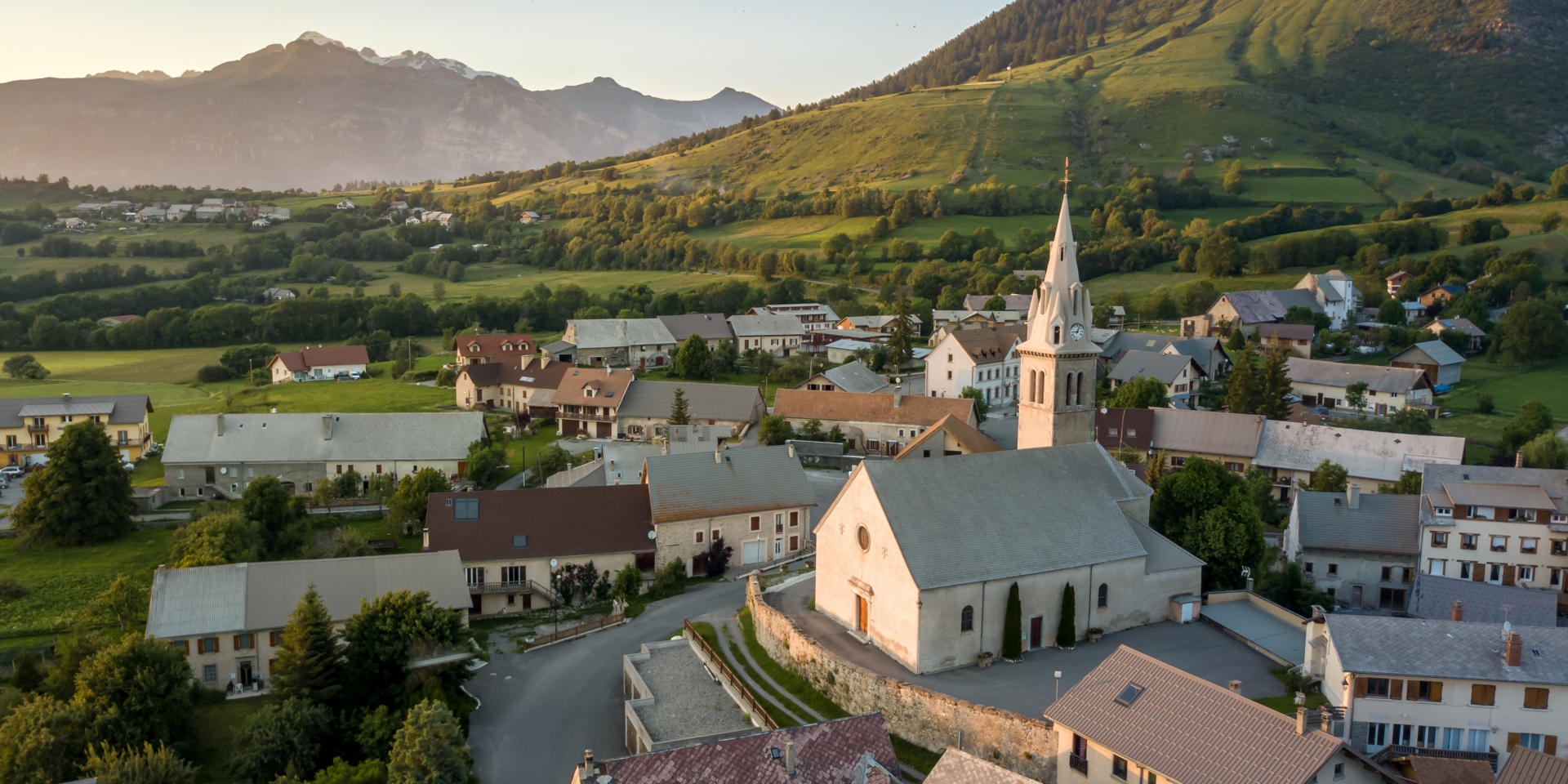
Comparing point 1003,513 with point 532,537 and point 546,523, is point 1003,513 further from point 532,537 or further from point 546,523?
point 532,537

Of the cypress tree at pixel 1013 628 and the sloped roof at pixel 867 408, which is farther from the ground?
the sloped roof at pixel 867 408

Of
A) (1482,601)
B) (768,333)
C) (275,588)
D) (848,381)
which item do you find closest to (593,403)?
(848,381)

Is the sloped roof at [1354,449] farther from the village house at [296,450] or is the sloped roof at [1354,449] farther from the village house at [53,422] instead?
the village house at [53,422]

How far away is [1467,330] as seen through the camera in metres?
102

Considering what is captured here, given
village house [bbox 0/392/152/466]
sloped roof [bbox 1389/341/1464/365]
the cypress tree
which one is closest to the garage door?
the cypress tree

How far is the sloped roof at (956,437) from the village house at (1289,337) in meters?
48.8

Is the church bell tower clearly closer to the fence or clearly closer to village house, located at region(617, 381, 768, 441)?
the fence

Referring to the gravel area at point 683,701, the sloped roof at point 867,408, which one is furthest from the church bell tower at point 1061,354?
the sloped roof at point 867,408

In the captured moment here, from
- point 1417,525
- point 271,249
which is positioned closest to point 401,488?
point 1417,525

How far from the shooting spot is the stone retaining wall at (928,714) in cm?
2919

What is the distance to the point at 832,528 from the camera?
39.8m

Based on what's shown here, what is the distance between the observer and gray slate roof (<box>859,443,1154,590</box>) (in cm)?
3553

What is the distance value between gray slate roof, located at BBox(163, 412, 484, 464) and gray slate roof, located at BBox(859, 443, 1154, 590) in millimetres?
38771

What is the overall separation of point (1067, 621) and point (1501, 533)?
25760mm
